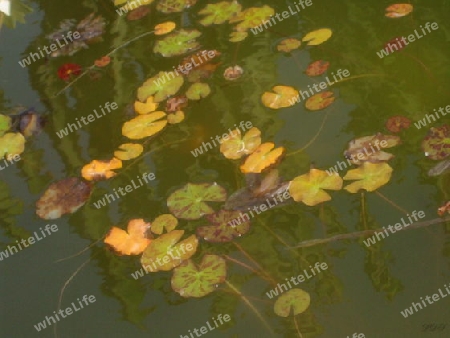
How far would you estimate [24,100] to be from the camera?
1.77 m

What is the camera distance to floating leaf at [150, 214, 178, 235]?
133 centimetres

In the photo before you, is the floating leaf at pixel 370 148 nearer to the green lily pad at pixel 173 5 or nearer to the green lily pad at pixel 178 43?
the green lily pad at pixel 178 43

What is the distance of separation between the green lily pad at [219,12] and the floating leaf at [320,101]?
1.65 feet

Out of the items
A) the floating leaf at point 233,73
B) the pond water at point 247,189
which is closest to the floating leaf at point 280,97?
the pond water at point 247,189

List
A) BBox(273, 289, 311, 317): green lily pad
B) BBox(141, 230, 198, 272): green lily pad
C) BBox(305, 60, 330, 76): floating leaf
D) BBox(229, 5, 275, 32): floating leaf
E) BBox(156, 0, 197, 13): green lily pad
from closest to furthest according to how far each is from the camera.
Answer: BBox(273, 289, 311, 317): green lily pad, BBox(141, 230, 198, 272): green lily pad, BBox(305, 60, 330, 76): floating leaf, BBox(229, 5, 275, 32): floating leaf, BBox(156, 0, 197, 13): green lily pad

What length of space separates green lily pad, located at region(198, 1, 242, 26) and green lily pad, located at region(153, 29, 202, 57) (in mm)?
67

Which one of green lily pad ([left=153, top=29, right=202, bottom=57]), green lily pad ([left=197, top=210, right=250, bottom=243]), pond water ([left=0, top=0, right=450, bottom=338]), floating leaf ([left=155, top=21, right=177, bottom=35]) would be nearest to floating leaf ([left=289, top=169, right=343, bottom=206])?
pond water ([left=0, top=0, right=450, bottom=338])

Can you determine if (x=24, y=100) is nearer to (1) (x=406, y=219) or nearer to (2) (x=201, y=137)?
(2) (x=201, y=137)

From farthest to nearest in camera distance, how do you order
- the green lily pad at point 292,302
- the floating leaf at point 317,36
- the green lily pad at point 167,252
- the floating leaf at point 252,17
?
the floating leaf at point 252,17 → the floating leaf at point 317,36 → the green lily pad at point 167,252 → the green lily pad at point 292,302

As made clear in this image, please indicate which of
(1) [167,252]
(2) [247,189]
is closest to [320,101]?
(2) [247,189]

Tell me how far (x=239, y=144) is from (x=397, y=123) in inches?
14.8

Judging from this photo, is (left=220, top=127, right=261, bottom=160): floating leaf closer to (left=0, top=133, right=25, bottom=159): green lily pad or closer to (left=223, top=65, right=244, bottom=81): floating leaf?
(left=223, top=65, right=244, bottom=81): floating leaf

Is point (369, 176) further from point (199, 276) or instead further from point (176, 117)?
point (176, 117)

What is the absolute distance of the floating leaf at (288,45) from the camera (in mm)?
1731
